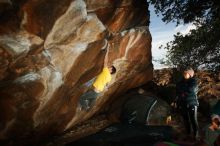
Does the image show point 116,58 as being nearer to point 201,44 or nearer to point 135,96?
point 135,96

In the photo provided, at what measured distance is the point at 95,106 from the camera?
12.4m

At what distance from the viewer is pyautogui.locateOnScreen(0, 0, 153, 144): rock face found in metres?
8.60

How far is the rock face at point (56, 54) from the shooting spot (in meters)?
8.60

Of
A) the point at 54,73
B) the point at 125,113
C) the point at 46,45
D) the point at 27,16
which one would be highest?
the point at 27,16

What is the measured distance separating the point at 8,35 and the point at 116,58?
4.79m

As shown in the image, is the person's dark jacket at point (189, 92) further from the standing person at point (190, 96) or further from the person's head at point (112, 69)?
the person's head at point (112, 69)

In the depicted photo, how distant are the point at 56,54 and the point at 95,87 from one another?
2.25 meters

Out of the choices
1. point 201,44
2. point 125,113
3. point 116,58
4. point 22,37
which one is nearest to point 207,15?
point 201,44

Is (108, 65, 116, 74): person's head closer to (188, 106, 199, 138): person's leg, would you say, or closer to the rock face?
the rock face

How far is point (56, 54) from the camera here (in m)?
9.66

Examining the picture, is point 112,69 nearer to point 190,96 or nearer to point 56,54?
point 56,54

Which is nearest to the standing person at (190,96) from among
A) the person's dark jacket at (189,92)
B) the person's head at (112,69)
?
the person's dark jacket at (189,92)

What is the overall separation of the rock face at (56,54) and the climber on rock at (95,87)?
0.70ft

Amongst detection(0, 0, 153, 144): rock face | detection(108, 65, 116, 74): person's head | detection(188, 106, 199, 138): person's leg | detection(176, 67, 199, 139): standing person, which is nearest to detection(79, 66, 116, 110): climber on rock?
detection(108, 65, 116, 74): person's head
